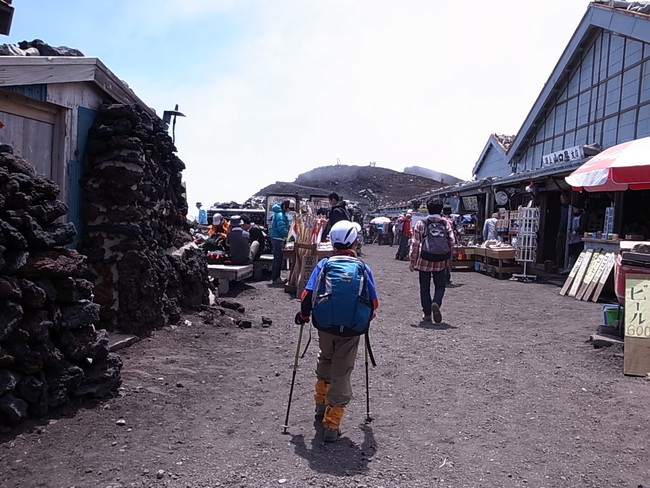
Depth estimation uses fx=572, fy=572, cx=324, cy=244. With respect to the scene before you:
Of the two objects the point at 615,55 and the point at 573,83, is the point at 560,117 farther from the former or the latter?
the point at 615,55

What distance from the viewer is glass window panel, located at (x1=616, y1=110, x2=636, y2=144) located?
45.9 feet

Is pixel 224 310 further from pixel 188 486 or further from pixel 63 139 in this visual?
pixel 188 486

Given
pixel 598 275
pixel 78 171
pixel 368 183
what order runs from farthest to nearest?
pixel 368 183, pixel 598 275, pixel 78 171

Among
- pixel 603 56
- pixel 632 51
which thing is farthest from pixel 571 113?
pixel 632 51

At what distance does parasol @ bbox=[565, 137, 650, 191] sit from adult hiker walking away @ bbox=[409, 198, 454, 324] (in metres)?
2.17

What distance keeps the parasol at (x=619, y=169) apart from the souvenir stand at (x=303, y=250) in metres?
4.39

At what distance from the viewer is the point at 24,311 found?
4023mm

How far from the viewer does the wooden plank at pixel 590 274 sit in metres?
11.1

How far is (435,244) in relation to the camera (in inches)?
336

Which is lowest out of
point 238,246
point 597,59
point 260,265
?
point 260,265

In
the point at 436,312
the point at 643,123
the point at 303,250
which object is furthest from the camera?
the point at 643,123

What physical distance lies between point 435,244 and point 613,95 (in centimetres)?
1000

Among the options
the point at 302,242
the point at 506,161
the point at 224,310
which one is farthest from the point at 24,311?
the point at 506,161

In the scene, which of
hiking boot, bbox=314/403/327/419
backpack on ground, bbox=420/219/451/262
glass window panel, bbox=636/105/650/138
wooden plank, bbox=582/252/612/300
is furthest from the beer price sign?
glass window panel, bbox=636/105/650/138
